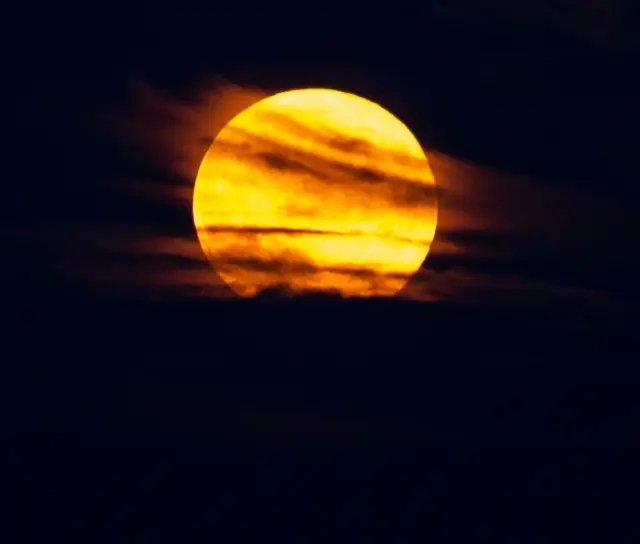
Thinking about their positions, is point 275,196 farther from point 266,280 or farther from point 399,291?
point 399,291

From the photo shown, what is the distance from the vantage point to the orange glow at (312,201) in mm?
2977

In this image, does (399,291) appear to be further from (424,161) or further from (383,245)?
(424,161)

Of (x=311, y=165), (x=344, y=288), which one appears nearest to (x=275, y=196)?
(x=311, y=165)

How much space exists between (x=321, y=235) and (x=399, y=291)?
0.97 ft

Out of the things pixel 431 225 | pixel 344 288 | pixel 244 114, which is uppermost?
pixel 244 114

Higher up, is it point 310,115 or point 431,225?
point 310,115

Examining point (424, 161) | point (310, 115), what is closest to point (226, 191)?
point (310, 115)

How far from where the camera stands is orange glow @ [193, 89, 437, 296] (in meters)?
2.98

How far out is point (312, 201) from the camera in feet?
9.82

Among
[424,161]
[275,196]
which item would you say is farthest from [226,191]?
[424,161]

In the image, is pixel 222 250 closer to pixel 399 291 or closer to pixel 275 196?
pixel 275 196

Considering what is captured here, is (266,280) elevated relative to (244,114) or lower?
lower

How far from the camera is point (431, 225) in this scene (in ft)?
10.2

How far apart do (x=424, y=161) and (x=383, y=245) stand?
277 mm
